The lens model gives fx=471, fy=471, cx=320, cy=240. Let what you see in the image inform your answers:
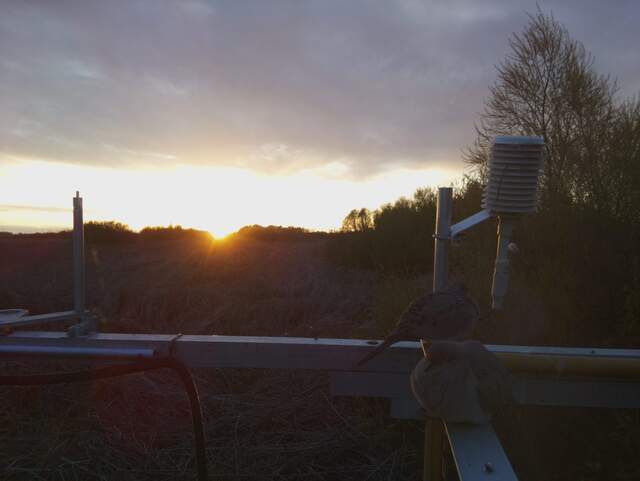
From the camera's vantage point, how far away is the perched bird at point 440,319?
1148mm

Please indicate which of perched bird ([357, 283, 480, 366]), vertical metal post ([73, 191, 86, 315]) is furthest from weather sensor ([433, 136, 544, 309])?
vertical metal post ([73, 191, 86, 315])

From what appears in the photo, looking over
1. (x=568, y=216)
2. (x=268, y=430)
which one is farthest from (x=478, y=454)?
(x=568, y=216)

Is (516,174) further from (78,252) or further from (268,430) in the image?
(268,430)

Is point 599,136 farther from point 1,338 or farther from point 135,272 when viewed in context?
point 135,272

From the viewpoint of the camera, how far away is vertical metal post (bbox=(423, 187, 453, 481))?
1.44 metres

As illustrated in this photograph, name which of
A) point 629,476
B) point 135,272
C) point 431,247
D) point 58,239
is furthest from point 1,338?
point 58,239

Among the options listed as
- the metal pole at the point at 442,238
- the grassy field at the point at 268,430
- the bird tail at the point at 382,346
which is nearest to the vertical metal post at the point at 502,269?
the metal pole at the point at 442,238

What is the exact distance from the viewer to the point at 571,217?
15.8 feet

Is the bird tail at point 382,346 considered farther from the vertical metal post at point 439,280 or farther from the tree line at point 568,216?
the tree line at point 568,216

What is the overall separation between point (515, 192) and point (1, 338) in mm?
1825

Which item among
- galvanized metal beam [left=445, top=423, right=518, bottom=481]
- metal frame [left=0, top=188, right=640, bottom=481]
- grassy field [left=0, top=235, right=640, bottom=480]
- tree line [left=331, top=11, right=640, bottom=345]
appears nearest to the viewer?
galvanized metal beam [left=445, top=423, right=518, bottom=481]

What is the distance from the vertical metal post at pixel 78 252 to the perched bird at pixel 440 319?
4.04 feet

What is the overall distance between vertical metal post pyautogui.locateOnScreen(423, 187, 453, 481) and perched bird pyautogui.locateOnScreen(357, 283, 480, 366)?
0.28 meters

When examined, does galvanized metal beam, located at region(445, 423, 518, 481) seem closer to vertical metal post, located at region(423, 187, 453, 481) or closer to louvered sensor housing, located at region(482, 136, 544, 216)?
vertical metal post, located at region(423, 187, 453, 481)
